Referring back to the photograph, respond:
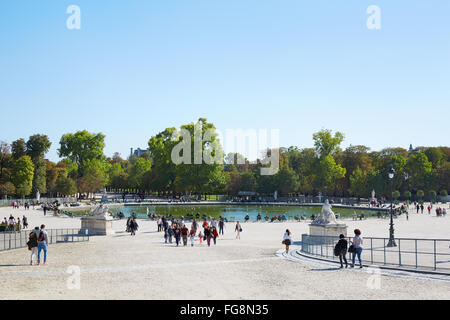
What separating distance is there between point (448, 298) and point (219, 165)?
3150 inches

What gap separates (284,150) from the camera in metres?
135

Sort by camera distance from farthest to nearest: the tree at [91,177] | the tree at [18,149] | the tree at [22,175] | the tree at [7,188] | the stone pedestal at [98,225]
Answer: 1. the tree at [91,177]
2. the tree at [18,149]
3. the tree at [22,175]
4. the tree at [7,188]
5. the stone pedestal at [98,225]

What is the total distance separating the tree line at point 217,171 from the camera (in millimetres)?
88750

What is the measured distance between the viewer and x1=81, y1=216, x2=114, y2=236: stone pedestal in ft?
107

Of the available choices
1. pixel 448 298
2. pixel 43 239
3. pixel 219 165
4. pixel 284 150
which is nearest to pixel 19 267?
pixel 43 239

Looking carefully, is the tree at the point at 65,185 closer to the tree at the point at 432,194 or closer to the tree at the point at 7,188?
the tree at the point at 7,188

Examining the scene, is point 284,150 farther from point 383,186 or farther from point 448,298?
point 448,298

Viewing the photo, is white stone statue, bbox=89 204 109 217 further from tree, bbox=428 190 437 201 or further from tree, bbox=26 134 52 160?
tree, bbox=428 190 437 201

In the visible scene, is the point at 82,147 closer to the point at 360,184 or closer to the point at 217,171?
the point at 217,171

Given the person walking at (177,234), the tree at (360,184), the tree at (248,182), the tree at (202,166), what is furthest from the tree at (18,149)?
the person walking at (177,234)

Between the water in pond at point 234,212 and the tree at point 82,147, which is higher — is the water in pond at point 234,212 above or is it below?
below

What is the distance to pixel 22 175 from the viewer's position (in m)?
81.8

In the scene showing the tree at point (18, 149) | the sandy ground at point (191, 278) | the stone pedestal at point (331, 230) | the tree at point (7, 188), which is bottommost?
the sandy ground at point (191, 278)

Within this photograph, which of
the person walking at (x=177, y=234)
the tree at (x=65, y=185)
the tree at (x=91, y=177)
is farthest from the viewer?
the tree at (x=91, y=177)
